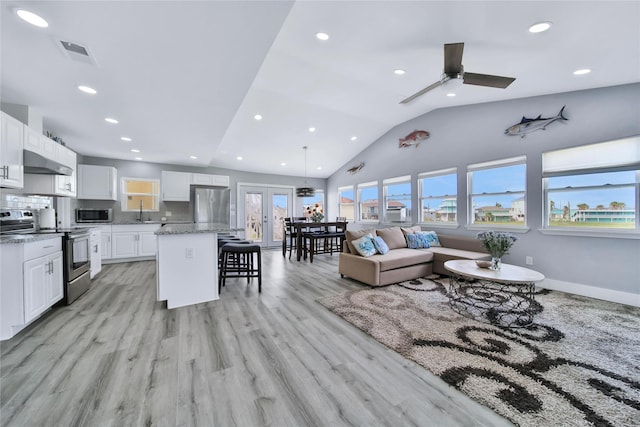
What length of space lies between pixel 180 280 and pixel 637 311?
544 centimetres

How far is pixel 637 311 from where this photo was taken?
2779 mm

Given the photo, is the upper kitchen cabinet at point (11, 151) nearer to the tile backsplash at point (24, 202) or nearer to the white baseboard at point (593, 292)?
the tile backsplash at point (24, 202)

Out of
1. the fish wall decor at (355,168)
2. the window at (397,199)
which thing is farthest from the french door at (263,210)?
the window at (397,199)

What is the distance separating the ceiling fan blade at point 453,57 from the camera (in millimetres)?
2223

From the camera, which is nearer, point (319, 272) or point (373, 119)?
point (319, 272)

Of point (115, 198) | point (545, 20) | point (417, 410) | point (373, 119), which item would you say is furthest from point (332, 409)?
point (115, 198)

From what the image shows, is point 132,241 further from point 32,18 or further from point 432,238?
point 432,238

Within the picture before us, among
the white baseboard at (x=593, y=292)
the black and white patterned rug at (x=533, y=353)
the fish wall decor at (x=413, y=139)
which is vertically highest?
the fish wall decor at (x=413, y=139)

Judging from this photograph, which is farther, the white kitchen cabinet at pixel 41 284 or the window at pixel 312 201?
the window at pixel 312 201

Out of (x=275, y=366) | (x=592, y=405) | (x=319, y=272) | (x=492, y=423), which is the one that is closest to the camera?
(x=492, y=423)

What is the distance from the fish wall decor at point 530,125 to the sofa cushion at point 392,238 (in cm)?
254

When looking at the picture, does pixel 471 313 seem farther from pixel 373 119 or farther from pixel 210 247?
pixel 373 119

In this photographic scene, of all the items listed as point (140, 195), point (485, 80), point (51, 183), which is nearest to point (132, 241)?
point (140, 195)

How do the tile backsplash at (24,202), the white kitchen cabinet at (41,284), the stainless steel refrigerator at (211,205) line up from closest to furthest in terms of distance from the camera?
the white kitchen cabinet at (41,284), the tile backsplash at (24,202), the stainless steel refrigerator at (211,205)
